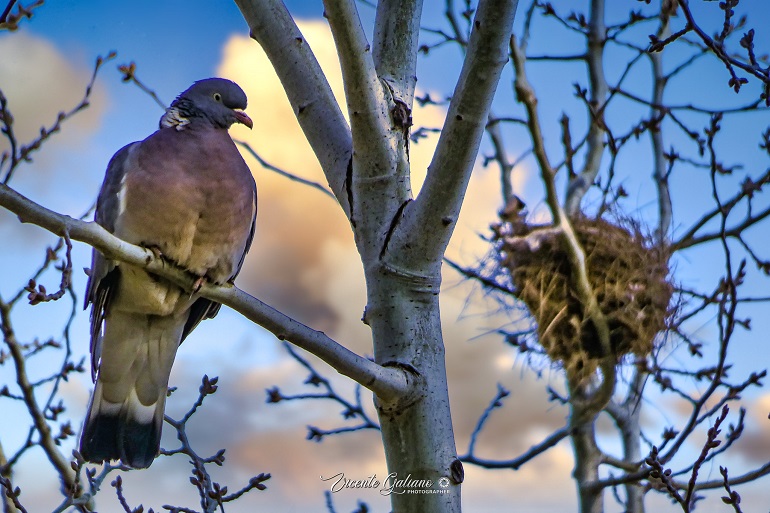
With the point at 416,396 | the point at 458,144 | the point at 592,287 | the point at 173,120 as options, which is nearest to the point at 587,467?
the point at 592,287

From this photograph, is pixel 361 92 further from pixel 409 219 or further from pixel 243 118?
pixel 243 118

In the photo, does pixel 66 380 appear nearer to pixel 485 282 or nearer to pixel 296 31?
pixel 296 31

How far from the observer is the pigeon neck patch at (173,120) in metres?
3.27

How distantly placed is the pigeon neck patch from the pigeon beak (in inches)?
8.6

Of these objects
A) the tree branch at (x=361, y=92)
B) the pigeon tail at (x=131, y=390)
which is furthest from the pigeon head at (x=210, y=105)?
the tree branch at (x=361, y=92)

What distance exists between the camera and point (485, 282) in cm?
484

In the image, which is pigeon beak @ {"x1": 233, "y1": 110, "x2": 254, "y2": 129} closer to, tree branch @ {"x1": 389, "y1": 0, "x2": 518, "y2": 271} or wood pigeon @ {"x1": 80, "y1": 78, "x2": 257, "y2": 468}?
wood pigeon @ {"x1": 80, "y1": 78, "x2": 257, "y2": 468}

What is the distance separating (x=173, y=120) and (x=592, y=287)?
8.12 ft

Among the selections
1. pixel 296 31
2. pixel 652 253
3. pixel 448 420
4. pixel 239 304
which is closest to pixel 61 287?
pixel 239 304

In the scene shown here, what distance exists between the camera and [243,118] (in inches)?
135

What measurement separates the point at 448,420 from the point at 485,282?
2.43m

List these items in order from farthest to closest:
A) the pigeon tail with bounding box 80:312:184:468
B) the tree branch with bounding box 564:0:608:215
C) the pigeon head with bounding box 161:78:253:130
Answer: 1. the tree branch with bounding box 564:0:608:215
2. the pigeon head with bounding box 161:78:253:130
3. the pigeon tail with bounding box 80:312:184:468

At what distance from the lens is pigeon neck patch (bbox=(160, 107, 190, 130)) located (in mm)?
3268

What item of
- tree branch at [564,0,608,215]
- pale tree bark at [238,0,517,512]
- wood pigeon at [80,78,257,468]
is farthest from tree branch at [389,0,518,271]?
tree branch at [564,0,608,215]
